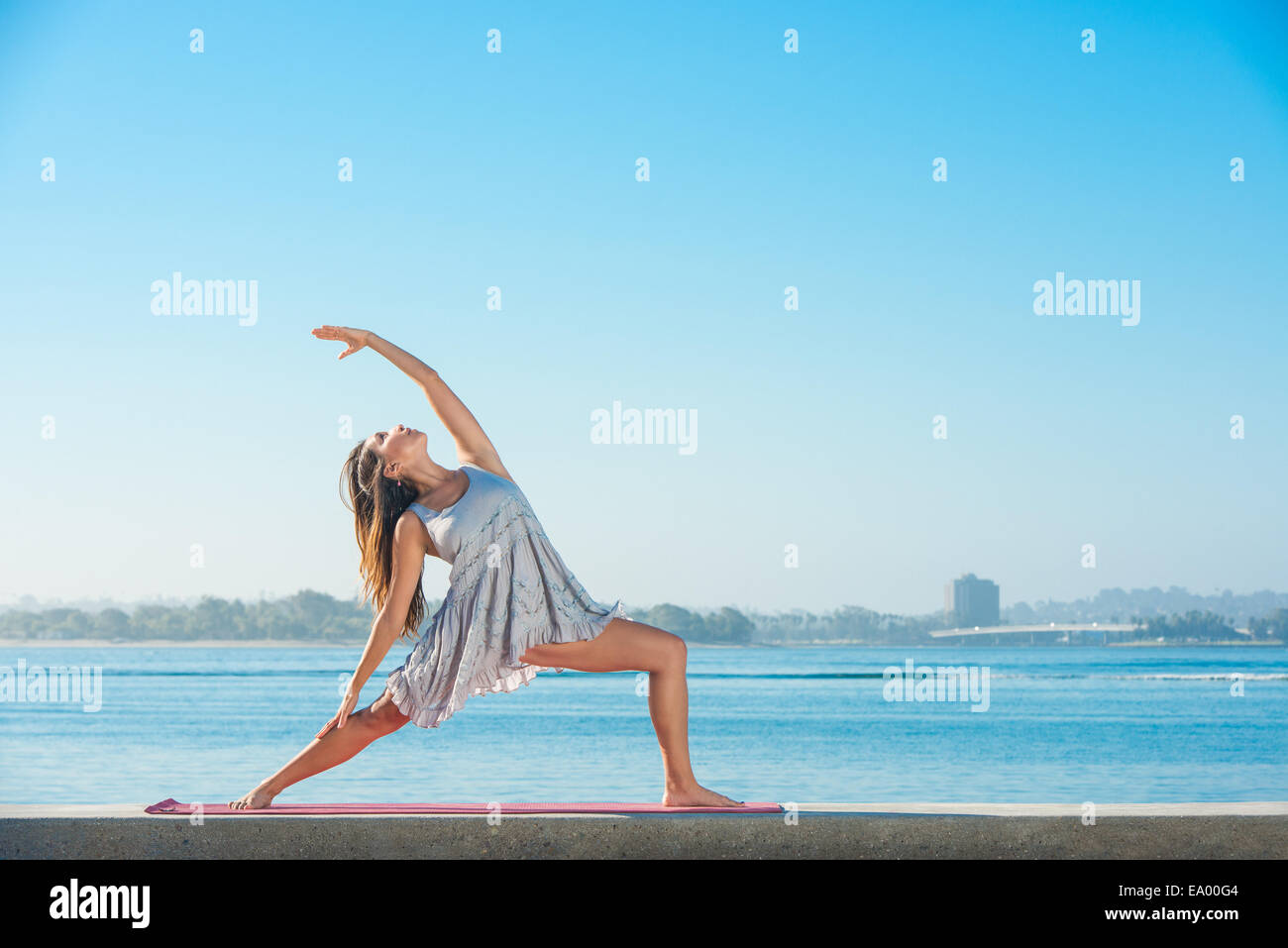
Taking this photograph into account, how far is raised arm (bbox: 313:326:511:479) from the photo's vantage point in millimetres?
4648

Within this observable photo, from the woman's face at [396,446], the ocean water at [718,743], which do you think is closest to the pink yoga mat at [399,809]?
the woman's face at [396,446]

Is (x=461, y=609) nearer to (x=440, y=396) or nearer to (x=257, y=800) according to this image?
(x=440, y=396)

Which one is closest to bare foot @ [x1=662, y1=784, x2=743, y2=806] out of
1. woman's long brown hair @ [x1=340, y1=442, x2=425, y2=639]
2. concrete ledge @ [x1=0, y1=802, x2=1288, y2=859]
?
concrete ledge @ [x1=0, y1=802, x2=1288, y2=859]

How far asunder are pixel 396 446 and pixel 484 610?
686 millimetres

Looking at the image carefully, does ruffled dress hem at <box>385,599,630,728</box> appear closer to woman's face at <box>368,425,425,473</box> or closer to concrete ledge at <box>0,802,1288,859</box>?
concrete ledge at <box>0,802,1288,859</box>

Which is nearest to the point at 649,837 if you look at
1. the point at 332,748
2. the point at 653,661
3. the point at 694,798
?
the point at 694,798

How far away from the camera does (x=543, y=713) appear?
36.8m

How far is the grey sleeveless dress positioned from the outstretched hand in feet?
2.12

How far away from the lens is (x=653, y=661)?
456 cm

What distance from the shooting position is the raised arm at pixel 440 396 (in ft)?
15.3

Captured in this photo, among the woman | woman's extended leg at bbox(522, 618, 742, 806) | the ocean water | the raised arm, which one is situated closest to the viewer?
the woman

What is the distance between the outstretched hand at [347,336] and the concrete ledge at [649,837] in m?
1.69
